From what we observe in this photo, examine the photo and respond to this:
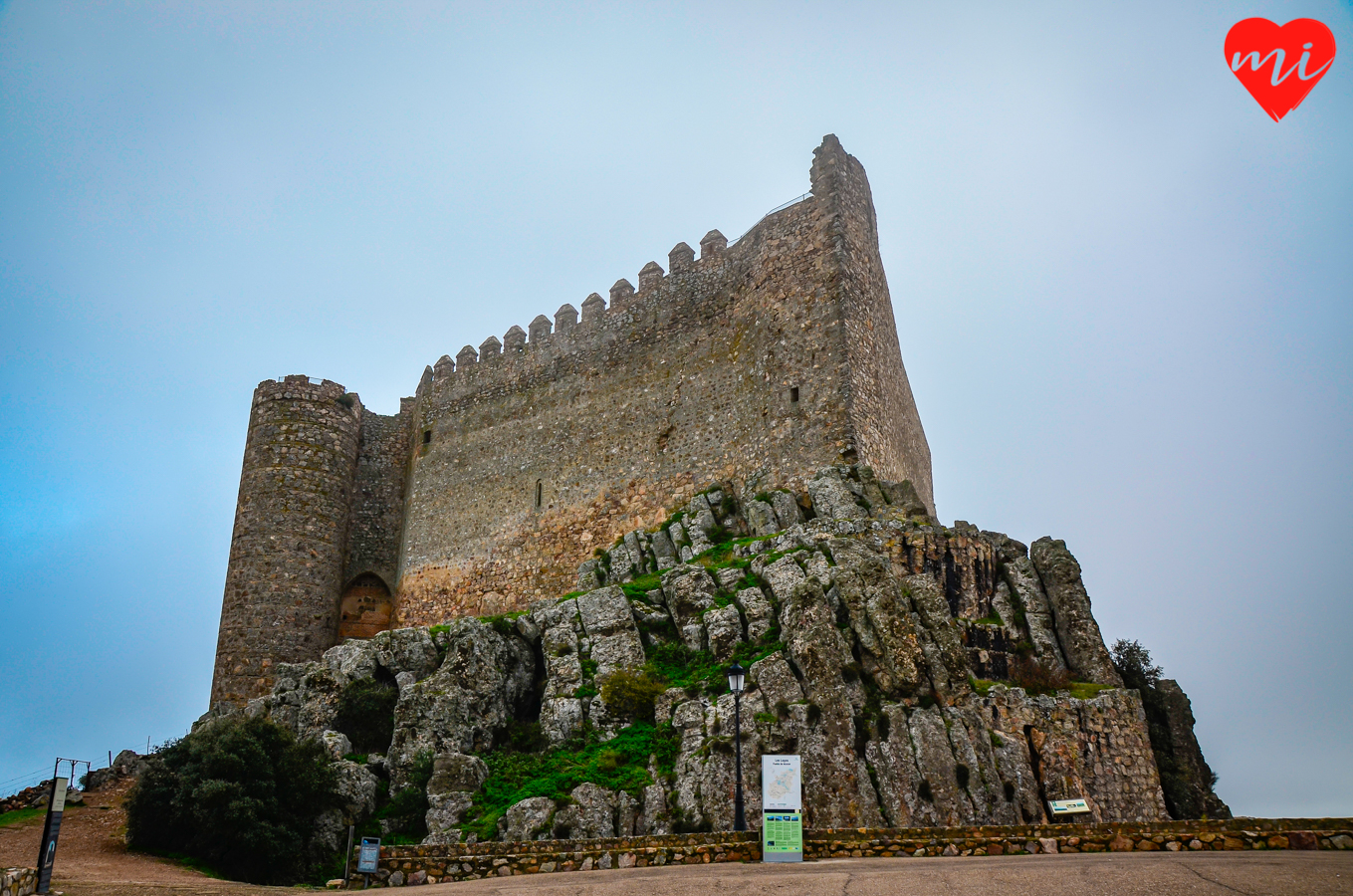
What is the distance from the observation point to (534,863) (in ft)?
34.2

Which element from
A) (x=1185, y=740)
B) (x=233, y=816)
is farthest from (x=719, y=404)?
(x=233, y=816)

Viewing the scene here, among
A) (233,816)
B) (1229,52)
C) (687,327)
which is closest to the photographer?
(1229,52)

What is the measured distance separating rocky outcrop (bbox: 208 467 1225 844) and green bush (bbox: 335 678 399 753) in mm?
257

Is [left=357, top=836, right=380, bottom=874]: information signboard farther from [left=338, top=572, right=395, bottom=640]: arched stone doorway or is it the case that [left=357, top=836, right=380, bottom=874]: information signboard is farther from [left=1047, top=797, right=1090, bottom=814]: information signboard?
[left=338, top=572, right=395, bottom=640]: arched stone doorway

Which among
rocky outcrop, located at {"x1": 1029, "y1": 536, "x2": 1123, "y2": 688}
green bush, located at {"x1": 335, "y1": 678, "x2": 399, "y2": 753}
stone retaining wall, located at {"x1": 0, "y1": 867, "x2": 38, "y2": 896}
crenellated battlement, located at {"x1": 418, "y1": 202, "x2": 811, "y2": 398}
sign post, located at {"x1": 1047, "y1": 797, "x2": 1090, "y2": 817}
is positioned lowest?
stone retaining wall, located at {"x1": 0, "y1": 867, "x2": 38, "y2": 896}

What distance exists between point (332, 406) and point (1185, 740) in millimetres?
23607

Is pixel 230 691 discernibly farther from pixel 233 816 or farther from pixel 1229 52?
pixel 1229 52

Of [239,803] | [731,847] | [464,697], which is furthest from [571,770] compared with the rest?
[239,803]

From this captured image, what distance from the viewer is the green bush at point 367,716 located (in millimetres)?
17047

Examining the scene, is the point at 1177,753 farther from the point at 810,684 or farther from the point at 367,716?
the point at 367,716

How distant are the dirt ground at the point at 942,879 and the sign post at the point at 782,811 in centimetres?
30

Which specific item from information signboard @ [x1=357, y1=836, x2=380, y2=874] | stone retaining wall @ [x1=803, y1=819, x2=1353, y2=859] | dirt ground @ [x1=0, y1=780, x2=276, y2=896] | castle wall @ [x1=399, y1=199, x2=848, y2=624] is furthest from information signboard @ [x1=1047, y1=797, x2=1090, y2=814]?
dirt ground @ [x1=0, y1=780, x2=276, y2=896]

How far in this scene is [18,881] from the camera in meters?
8.98

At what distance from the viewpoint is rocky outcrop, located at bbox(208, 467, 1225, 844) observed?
13367 mm
